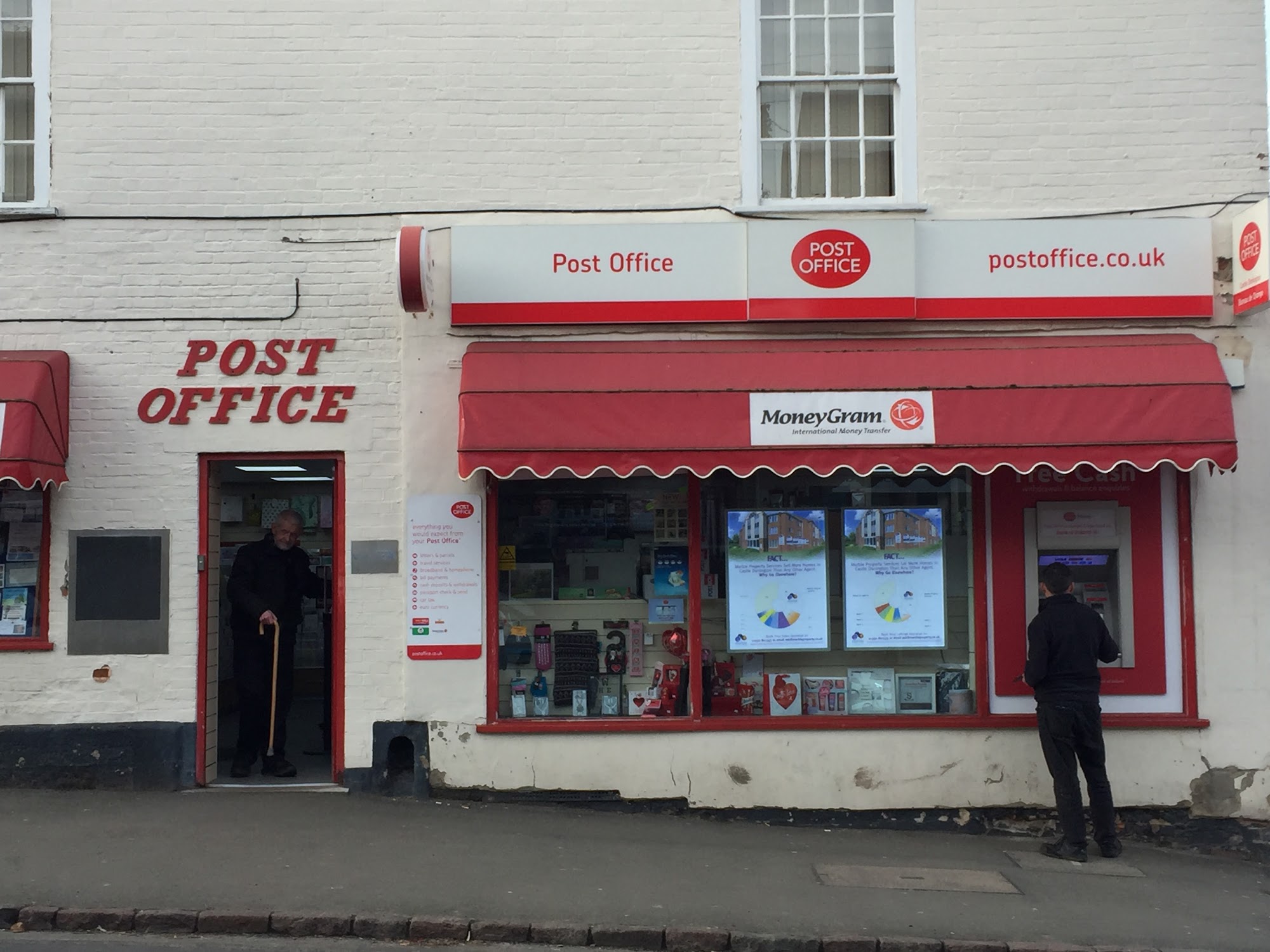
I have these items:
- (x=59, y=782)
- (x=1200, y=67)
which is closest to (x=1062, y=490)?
(x=1200, y=67)

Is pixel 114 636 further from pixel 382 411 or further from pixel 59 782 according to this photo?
pixel 382 411

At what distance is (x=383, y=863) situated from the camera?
23.0ft

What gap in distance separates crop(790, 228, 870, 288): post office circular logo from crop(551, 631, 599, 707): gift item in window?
314cm

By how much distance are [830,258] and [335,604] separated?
445 centimetres

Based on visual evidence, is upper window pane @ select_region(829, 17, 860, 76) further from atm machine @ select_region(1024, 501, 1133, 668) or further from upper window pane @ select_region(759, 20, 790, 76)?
atm machine @ select_region(1024, 501, 1133, 668)

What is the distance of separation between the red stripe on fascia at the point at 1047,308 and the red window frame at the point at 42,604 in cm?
659

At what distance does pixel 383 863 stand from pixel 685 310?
4284 millimetres

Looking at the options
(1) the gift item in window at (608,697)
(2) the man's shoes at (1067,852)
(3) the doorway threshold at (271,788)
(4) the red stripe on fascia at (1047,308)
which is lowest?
(2) the man's shoes at (1067,852)

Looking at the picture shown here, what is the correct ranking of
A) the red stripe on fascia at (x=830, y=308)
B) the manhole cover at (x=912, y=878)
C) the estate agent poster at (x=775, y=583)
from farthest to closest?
the estate agent poster at (x=775, y=583) → the red stripe on fascia at (x=830, y=308) → the manhole cover at (x=912, y=878)

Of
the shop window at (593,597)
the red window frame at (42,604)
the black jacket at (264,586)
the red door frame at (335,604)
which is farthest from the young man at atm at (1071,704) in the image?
the red window frame at (42,604)

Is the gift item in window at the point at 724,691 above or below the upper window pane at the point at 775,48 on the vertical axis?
below

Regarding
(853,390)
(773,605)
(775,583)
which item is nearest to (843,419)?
(853,390)

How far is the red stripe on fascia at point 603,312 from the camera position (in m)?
8.52

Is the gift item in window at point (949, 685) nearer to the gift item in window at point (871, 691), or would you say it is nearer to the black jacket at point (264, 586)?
the gift item in window at point (871, 691)
